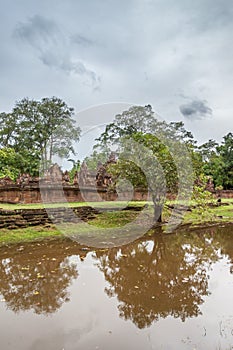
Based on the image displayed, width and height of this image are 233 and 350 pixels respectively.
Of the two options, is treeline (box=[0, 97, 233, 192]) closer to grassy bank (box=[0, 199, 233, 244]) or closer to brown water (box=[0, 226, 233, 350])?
→ grassy bank (box=[0, 199, 233, 244])

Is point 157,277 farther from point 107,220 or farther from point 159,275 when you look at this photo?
point 107,220

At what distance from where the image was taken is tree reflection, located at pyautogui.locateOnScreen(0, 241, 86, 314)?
5.88 m

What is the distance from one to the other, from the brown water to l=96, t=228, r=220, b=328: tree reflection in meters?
0.02

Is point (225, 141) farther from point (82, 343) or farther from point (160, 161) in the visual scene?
point (82, 343)

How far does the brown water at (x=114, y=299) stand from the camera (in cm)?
438

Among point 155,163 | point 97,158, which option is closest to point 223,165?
point 97,158

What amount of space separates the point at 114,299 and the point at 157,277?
1651 millimetres

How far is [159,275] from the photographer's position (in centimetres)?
749

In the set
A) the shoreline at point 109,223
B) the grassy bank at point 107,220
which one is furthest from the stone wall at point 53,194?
the shoreline at point 109,223

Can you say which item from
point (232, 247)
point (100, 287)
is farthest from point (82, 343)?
point (232, 247)

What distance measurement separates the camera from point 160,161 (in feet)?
50.6

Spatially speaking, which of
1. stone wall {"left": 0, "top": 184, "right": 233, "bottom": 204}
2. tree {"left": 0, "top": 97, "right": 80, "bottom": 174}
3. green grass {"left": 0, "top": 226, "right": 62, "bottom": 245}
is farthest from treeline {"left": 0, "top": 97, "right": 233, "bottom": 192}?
green grass {"left": 0, "top": 226, "right": 62, "bottom": 245}

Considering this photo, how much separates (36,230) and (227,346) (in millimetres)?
9897

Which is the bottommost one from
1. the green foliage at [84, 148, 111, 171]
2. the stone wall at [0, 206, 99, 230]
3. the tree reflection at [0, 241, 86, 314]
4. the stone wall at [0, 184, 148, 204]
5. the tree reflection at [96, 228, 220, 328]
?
the tree reflection at [0, 241, 86, 314]
